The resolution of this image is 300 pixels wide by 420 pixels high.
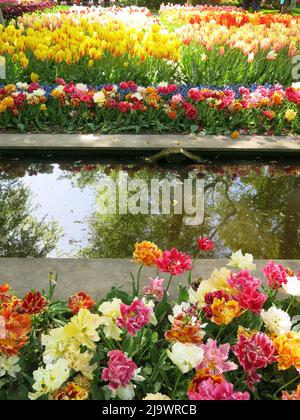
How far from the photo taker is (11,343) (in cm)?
193

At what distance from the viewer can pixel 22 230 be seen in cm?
423

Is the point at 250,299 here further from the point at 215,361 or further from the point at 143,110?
the point at 143,110

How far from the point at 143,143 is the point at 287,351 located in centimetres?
425

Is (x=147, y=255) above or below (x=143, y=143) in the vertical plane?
above

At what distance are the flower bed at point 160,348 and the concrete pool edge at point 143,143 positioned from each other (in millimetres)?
3471

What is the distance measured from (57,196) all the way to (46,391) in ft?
10.6

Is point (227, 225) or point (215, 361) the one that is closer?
point (215, 361)

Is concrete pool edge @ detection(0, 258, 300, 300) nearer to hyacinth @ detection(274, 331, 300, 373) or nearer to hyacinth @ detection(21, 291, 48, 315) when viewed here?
hyacinth @ detection(21, 291, 48, 315)

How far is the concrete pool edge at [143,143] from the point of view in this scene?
580 centimetres

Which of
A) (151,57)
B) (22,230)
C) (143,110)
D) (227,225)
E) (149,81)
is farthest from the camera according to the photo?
(151,57)

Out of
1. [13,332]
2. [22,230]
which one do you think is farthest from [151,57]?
[13,332]

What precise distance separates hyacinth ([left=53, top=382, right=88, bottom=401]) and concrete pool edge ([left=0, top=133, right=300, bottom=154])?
163 inches

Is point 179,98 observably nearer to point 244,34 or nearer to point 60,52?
point 60,52
